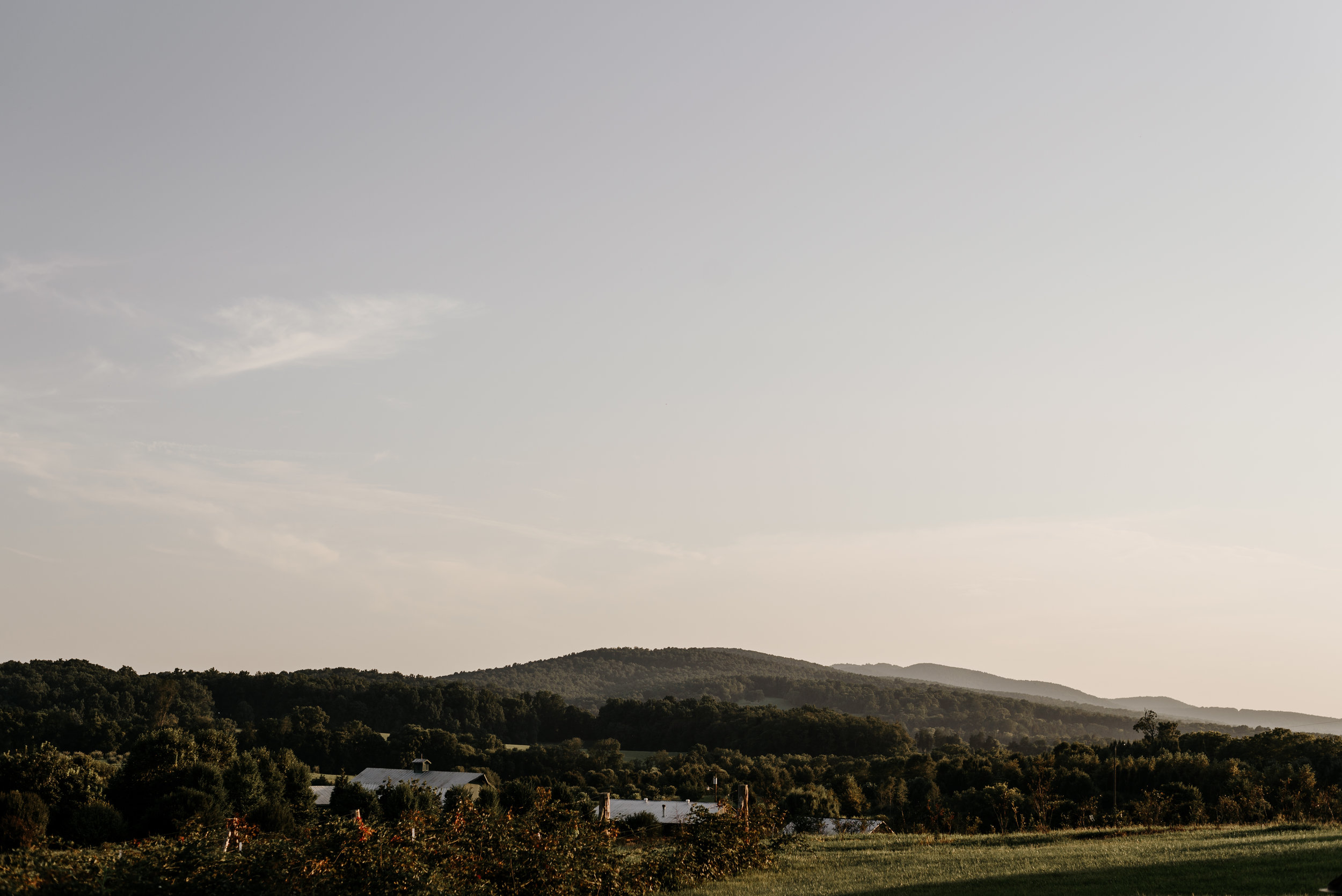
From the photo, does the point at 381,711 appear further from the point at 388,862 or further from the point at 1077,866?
the point at 388,862

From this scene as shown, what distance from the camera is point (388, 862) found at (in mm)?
11648

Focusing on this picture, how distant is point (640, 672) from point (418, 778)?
5213 inches

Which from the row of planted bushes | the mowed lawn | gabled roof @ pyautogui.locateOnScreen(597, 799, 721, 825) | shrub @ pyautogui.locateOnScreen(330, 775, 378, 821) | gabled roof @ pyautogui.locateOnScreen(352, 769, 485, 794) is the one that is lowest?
gabled roof @ pyautogui.locateOnScreen(352, 769, 485, 794)

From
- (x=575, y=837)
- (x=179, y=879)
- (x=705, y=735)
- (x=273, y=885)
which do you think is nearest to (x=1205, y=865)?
(x=575, y=837)

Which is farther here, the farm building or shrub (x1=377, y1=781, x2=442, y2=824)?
the farm building

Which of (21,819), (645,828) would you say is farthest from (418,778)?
(645,828)

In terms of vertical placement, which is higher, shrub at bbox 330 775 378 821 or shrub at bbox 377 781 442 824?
shrub at bbox 377 781 442 824

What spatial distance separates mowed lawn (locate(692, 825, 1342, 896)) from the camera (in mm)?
13492

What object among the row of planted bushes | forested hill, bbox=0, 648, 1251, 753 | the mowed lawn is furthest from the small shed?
forested hill, bbox=0, 648, 1251, 753

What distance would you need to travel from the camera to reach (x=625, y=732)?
332ft

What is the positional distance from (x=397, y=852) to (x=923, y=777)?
4518 centimetres

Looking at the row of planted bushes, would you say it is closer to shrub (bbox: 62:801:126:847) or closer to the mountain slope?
shrub (bbox: 62:801:126:847)

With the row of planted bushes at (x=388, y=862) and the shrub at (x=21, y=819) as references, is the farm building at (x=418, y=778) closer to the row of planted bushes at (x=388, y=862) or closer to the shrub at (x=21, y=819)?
the shrub at (x=21, y=819)

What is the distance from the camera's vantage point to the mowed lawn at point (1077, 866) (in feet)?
44.3
